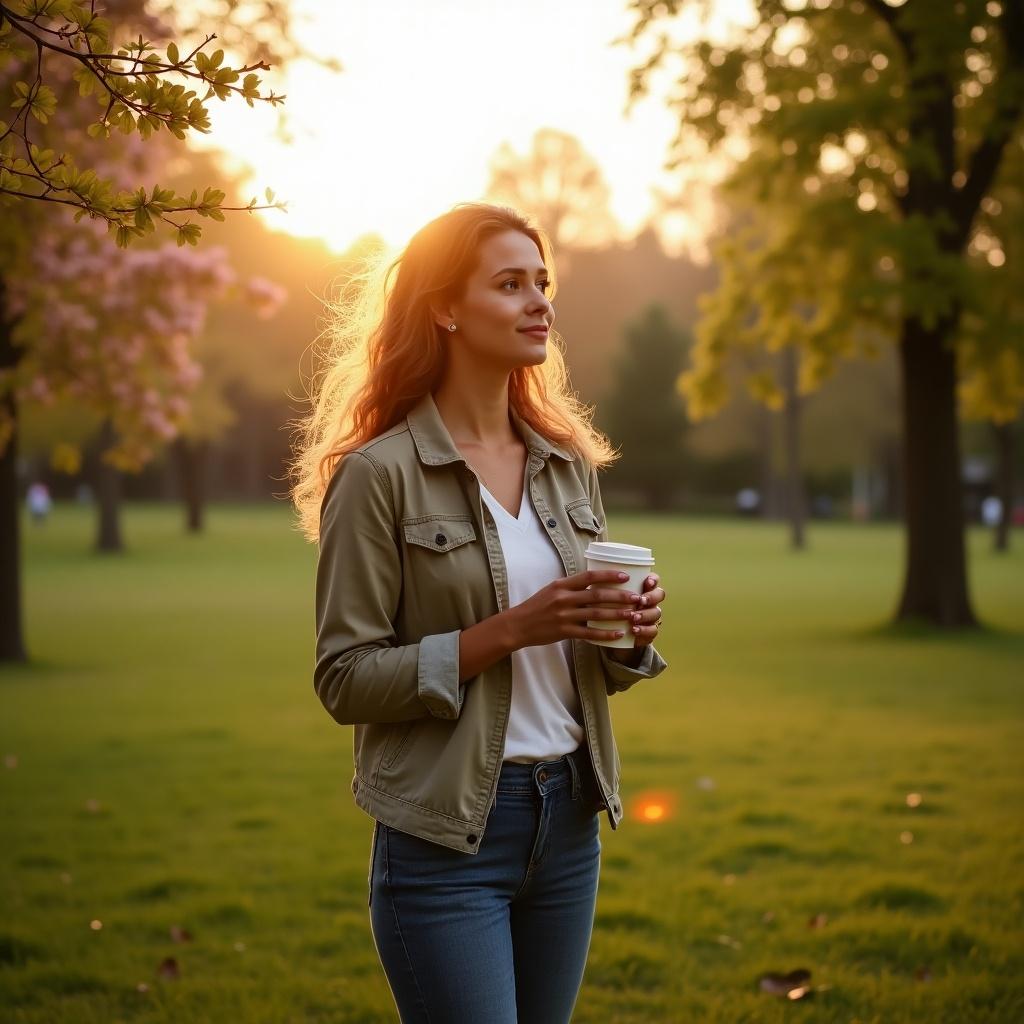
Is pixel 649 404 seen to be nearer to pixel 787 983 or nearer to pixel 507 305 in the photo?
pixel 787 983

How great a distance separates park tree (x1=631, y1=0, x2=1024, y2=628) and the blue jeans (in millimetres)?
12846

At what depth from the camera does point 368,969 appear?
17.1 feet

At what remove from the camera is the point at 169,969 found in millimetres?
5176

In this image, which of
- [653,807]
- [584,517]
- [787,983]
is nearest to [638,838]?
[653,807]

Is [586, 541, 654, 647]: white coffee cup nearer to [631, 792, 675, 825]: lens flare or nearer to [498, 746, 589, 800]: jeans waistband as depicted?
[498, 746, 589, 800]: jeans waistband

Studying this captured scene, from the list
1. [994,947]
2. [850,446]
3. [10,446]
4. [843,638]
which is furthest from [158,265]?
[850,446]

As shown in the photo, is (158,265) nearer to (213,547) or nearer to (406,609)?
(406,609)

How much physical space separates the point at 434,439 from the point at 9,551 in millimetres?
12619

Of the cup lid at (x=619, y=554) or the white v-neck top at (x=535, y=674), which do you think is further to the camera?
the white v-neck top at (x=535, y=674)

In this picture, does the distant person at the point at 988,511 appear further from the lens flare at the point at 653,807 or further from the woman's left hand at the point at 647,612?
the woman's left hand at the point at 647,612

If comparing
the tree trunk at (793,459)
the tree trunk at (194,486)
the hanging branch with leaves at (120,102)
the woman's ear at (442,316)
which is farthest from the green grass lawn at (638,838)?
the tree trunk at (194,486)

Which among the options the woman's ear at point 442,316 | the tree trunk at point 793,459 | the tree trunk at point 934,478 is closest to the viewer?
the woman's ear at point 442,316

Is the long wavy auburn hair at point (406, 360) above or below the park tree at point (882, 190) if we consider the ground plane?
below

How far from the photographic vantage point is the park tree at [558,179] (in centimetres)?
5906
